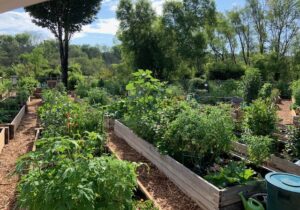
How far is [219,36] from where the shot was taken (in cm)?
3253

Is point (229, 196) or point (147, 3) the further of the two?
point (147, 3)

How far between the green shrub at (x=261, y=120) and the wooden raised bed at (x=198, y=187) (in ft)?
6.03

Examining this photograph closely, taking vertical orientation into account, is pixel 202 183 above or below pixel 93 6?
below

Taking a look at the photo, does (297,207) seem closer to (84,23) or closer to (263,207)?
(263,207)

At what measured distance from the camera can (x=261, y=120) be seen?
5.26 meters

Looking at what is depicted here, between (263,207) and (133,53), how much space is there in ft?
58.9

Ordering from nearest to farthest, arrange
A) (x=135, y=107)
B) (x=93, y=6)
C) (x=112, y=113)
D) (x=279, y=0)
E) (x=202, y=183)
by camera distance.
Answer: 1. (x=202, y=183)
2. (x=135, y=107)
3. (x=112, y=113)
4. (x=93, y=6)
5. (x=279, y=0)

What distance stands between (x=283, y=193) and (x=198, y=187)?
3.41ft

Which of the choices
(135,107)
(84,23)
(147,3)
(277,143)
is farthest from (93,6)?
(277,143)

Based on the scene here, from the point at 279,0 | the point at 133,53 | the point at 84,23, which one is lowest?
the point at 133,53

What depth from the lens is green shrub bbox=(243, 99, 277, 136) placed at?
17.2ft

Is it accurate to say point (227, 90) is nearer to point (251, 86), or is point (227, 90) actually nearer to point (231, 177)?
A: point (251, 86)

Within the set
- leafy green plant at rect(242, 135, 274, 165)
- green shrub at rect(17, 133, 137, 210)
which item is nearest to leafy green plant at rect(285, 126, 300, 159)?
leafy green plant at rect(242, 135, 274, 165)

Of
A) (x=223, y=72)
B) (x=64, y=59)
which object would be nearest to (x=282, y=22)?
(x=223, y=72)
